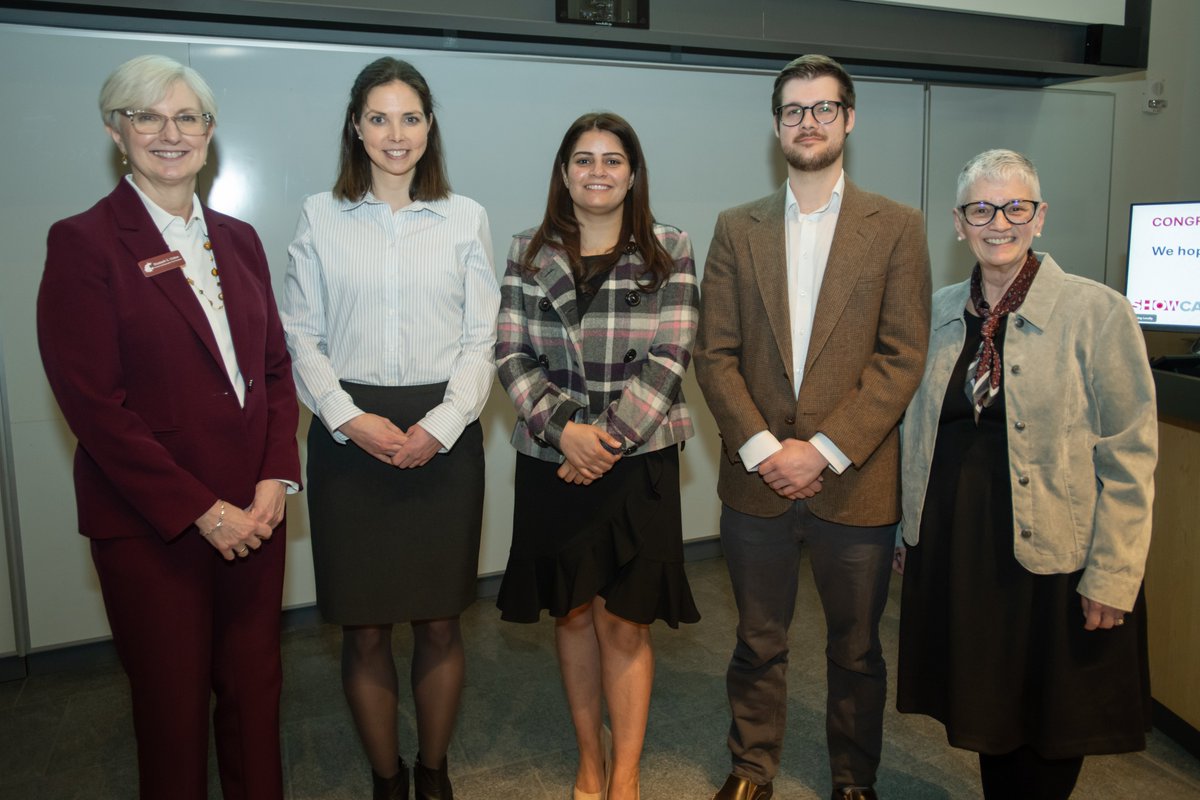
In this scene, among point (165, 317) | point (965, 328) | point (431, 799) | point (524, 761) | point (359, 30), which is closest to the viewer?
point (165, 317)

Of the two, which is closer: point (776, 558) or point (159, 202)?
point (159, 202)

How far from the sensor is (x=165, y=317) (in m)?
1.74

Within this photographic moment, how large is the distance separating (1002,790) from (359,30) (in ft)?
10.5

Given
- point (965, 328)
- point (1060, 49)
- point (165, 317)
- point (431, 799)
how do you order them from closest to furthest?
point (165, 317) < point (965, 328) < point (431, 799) < point (1060, 49)

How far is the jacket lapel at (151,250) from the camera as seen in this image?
1738 millimetres

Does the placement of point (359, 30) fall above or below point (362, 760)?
above

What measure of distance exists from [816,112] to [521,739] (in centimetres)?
200

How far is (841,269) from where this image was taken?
204 cm

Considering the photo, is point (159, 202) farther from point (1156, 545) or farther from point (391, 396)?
point (1156, 545)

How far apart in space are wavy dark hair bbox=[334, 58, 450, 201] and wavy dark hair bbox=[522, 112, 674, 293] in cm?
27

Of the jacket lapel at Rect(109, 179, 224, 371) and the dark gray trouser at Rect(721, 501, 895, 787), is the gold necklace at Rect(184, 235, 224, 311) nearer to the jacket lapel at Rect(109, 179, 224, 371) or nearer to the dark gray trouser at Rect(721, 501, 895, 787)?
the jacket lapel at Rect(109, 179, 224, 371)

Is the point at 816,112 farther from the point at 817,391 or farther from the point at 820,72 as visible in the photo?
the point at 817,391

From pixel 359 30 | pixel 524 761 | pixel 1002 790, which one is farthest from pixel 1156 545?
pixel 359 30

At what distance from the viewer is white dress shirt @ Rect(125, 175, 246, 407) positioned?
5.95 feet
